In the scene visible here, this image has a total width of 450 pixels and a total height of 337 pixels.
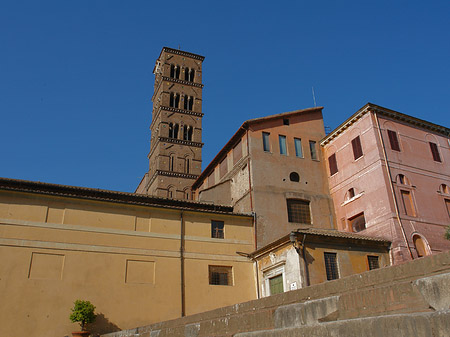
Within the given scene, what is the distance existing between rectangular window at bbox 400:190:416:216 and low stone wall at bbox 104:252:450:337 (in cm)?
1590

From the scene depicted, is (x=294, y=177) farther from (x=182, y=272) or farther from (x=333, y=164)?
(x=182, y=272)

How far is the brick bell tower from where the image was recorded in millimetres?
42719

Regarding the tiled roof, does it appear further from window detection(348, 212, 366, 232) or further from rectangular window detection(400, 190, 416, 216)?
rectangular window detection(400, 190, 416, 216)

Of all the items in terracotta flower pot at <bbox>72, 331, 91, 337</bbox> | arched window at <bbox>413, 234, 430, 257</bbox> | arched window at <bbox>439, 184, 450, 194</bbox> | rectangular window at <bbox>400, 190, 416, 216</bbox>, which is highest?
arched window at <bbox>439, 184, 450, 194</bbox>

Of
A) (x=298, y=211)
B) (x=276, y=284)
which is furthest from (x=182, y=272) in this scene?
(x=298, y=211)

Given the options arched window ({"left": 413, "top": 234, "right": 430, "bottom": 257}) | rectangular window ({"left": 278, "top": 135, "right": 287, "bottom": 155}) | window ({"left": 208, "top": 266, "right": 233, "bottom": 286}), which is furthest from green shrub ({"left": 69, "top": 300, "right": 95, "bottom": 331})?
arched window ({"left": 413, "top": 234, "right": 430, "bottom": 257})

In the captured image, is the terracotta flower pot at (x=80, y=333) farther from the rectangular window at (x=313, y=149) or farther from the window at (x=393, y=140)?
the window at (x=393, y=140)

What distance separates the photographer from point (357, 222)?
74.4 ft

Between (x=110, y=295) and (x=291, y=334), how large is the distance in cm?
1508

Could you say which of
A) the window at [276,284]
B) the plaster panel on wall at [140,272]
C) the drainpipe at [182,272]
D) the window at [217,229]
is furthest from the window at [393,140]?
the plaster panel on wall at [140,272]

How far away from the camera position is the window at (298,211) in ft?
77.3

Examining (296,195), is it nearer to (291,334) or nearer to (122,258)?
(122,258)

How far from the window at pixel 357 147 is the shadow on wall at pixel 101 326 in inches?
619

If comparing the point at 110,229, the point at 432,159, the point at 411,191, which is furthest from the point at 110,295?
the point at 432,159
